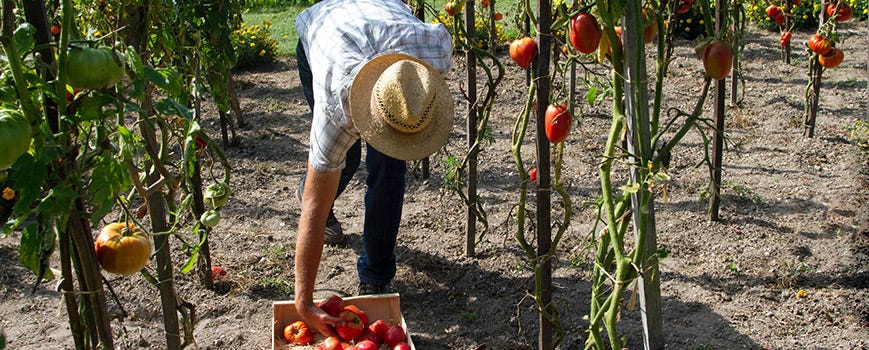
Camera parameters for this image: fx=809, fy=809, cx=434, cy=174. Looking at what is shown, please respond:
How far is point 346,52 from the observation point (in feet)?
8.48

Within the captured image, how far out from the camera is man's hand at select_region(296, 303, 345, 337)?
8.68 ft

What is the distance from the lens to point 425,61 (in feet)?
8.50

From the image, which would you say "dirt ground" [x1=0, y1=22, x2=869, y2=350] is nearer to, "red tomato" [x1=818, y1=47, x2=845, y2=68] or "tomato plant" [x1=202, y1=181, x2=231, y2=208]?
"tomato plant" [x1=202, y1=181, x2=231, y2=208]

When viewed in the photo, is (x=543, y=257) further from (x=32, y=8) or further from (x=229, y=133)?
(x=229, y=133)

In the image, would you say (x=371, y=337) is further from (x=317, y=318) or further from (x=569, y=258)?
(x=569, y=258)

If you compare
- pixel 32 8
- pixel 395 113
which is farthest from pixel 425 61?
pixel 32 8

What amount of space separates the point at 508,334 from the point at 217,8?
66.4 inches

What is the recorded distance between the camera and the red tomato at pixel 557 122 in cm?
220

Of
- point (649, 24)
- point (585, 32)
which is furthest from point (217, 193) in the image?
point (649, 24)

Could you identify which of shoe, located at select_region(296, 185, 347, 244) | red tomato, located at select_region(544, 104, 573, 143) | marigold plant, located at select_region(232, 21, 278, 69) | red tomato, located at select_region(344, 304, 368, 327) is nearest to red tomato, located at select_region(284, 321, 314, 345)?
red tomato, located at select_region(344, 304, 368, 327)

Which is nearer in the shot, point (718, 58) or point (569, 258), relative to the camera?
point (718, 58)

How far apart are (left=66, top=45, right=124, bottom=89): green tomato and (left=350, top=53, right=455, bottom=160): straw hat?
1.16m

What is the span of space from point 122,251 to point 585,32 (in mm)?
1117

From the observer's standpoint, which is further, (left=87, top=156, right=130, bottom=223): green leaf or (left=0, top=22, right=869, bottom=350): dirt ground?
(left=0, top=22, right=869, bottom=350): dirt ground
